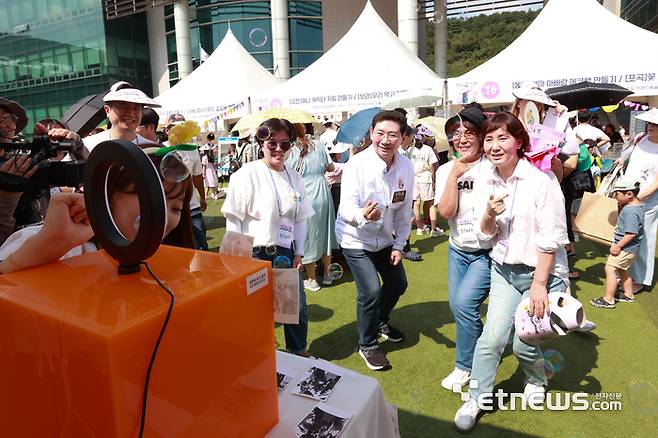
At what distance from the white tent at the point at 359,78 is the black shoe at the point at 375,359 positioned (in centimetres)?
636

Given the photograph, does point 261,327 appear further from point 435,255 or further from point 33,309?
point 435,255

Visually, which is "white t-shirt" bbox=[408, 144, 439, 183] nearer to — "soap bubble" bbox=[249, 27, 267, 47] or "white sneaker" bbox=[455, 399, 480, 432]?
"white sneaker" bbox=[455, 399, 480, 432]

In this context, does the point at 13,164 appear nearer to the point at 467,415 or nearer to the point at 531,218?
the point at 531,218

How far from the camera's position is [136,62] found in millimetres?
28047

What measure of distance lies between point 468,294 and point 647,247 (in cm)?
266

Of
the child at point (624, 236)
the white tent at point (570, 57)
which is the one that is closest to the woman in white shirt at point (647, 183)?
the child at point (624, 236)

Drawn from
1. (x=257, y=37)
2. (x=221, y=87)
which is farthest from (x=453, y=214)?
(x=257, y=37)

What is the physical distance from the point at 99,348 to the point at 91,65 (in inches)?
1272

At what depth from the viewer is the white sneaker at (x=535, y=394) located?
2.56 metres

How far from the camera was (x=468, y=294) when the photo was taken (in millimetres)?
2594

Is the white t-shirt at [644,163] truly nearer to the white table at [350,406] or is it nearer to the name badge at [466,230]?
the name badge at [466,230]

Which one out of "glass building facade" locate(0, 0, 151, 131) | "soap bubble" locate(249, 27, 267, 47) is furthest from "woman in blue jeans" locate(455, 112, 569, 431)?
"glass building facade" locate(0, 0, 151, 131)

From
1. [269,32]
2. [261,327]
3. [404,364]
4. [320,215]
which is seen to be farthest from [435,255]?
[269,32]

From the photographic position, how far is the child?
3.86m
